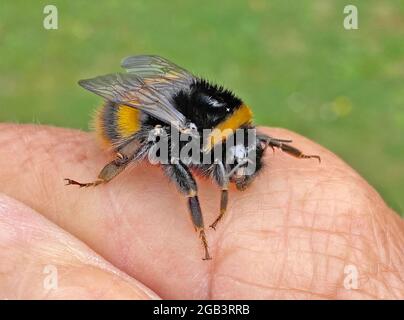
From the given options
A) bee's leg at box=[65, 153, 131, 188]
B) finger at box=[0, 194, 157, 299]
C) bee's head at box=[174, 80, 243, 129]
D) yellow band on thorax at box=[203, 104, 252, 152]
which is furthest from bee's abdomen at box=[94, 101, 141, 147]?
finger at box=[0, 194, 157, 299]

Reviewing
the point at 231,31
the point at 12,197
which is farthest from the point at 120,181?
the point at 231,31

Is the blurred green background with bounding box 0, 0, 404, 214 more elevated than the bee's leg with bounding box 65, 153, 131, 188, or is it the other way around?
the blurred green background with bounding box 0, 0, 404, 214

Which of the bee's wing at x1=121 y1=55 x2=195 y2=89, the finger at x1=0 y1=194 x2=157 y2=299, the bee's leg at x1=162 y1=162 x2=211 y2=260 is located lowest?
the finger at x1=0 y1=194 x2=157 y2=299

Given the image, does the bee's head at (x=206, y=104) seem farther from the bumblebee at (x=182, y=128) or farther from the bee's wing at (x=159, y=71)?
the bee's wing at (x=159, y=71)

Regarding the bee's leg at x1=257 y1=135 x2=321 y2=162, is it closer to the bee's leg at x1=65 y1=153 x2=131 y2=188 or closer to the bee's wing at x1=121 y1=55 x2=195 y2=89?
the bee's wing at x1=121 y1=55 x2=195 y2=89

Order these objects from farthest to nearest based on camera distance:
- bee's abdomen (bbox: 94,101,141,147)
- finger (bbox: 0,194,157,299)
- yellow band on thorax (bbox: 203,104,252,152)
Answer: bee's abdomen (bbox: 94,101,141,147)
yellow band on thorax (bbox: 203,104,252,152)
finger (bbox: 0,194,157,299)

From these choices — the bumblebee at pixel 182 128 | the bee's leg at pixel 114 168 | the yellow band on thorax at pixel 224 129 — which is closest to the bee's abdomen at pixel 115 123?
the bumblebee at pixel 182 128
